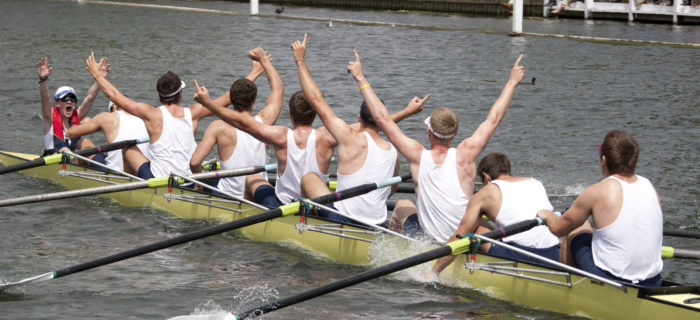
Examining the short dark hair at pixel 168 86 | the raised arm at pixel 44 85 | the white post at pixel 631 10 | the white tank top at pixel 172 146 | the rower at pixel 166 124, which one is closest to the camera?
the short dark hair at pixel 168 86

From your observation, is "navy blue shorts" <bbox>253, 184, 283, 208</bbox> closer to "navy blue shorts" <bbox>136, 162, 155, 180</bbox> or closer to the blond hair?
"navy blue shorts" <bbox>136, 162, 155, 180</bbox>

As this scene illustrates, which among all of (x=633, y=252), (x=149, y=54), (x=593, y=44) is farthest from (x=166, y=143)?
(x=593, y=44)

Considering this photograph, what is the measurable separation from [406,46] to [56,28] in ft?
43.7

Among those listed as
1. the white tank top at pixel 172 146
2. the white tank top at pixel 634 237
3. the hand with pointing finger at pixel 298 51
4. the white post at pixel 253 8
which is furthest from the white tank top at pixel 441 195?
the white post at pixel 253 8

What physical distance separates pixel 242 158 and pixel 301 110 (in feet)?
5.34

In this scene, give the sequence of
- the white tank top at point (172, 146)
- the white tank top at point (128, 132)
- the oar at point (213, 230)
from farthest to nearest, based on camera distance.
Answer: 1. the white tank top at point (128, 132)
2. the white tank top at point (172, 146)
3. the oar at point (213, 230)

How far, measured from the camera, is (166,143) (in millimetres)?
11703

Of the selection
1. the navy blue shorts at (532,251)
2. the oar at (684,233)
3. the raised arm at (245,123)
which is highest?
the raised arm at (245,123)

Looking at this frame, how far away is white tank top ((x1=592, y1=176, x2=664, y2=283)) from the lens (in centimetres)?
749

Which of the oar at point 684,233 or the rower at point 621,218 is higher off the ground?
the rower at point 621,218

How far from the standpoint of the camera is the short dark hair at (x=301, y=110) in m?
9.90

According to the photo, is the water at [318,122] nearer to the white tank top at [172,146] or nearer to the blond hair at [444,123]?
the white tank top at [172,146]

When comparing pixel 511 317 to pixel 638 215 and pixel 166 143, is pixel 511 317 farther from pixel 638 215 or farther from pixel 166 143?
pixel 166 143

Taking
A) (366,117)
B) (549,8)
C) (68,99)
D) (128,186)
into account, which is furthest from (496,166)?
(549,8)
